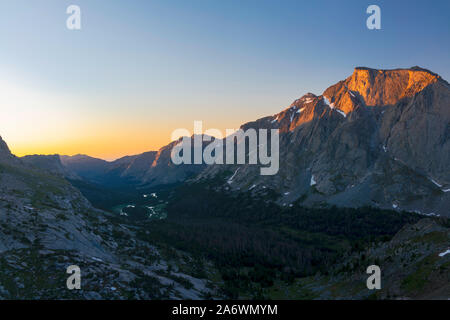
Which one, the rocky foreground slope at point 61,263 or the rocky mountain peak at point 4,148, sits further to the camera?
the rocky mountain peak at point 4,148

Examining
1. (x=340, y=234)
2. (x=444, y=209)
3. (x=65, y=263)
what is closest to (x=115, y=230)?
(x=65, y=263)

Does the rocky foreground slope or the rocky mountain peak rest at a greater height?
the rocky mountain peak

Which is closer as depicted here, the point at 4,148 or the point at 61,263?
the point at 61,263

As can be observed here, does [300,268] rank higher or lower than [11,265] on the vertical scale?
lower

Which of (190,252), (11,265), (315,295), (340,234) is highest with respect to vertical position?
(11,265)

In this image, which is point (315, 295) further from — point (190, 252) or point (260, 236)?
point (260, 236)

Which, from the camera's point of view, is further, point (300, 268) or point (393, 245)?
point (300, 268)

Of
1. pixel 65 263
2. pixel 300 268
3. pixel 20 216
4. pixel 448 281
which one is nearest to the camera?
pixel 448 281

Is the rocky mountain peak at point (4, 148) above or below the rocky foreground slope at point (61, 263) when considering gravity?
above

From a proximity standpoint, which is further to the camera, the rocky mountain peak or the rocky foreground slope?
the rocky mountain peak

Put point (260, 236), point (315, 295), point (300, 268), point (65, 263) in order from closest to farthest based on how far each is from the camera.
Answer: point (65, 263)
point (315, 295)
point (300, 268)
point (260, 236)

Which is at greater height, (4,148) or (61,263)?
(4,148)
